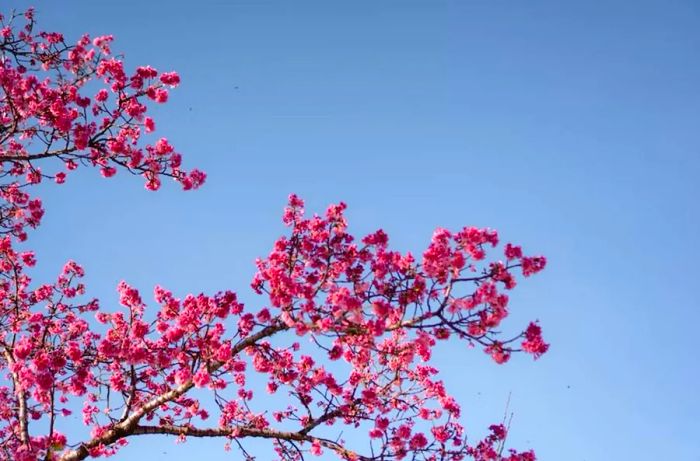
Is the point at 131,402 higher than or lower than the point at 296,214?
lower

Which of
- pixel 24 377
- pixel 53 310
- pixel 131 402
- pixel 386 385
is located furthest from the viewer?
pixel 53 310

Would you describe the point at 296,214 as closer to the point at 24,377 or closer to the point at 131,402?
the point at 131,402

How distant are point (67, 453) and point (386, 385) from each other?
218 inches

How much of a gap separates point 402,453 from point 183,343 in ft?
13.6

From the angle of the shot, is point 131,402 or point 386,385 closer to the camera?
point 131,402

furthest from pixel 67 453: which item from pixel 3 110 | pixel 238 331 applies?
pixel 3 110

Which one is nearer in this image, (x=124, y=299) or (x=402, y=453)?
(x=402, y=453)

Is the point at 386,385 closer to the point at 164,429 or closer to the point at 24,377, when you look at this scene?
the point at 164,429

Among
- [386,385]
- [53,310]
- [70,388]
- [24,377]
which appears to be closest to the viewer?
[24,377]

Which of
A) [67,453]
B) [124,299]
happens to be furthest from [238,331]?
[67,453]

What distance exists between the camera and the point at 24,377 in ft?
27.9

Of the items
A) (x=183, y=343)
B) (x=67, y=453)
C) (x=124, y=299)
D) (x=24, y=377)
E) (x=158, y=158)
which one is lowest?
(x=67, y=453)

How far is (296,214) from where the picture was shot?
30.5 feet

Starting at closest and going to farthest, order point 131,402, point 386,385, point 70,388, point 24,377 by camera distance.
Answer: point 24,377, point 131,402, point 70,388, point 386,385
